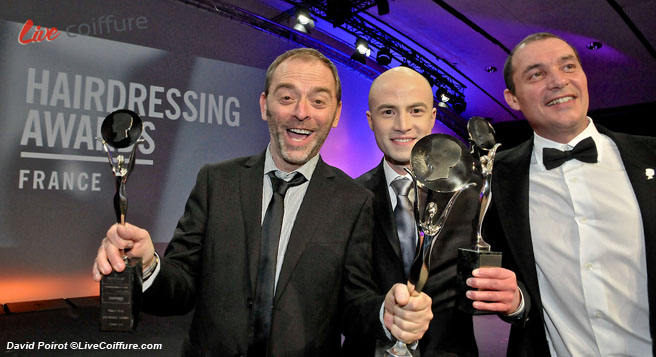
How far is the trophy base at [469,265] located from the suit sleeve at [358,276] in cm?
33

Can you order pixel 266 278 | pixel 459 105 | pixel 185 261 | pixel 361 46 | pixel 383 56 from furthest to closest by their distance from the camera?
pixel 459 105, pixel 383 56, pixel 361 46, pixel 185 261, pixel 266 278

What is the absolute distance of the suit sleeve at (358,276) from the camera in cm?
169

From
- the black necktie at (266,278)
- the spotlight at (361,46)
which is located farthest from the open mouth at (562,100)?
the spotlight at (361,46)

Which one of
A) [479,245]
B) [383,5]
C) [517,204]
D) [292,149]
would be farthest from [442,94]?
[479,245]

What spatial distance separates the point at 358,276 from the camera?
1790 mm

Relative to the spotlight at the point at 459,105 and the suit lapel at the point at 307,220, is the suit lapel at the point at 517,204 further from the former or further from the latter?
the spotlight at the point at 459,105

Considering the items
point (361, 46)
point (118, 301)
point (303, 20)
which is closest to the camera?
point (118, 301)

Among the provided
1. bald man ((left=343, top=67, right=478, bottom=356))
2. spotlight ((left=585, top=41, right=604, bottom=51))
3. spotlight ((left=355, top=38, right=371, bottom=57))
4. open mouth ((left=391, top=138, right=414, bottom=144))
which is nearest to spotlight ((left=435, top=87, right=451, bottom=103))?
spotlight ((left=355, top=38, right=371, bottom=57))

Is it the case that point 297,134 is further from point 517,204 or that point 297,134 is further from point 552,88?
point 552,88

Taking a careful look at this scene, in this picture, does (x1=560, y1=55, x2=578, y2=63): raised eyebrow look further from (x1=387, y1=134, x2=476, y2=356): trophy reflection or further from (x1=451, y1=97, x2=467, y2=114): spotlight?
(x1=451, y1=97, x2=467, y2=114): spotlight

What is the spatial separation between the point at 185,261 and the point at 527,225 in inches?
59.6

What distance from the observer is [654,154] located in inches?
76.0

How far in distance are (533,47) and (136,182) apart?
18.6 ft

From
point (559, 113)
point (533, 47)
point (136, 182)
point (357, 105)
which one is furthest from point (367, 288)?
point (357, 105)
